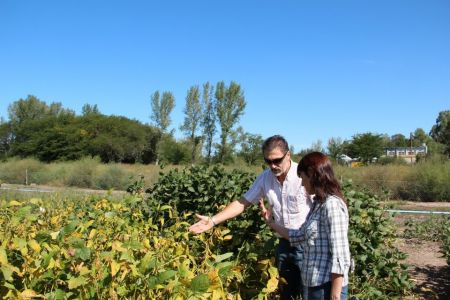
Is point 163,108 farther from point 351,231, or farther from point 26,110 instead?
point 351,231

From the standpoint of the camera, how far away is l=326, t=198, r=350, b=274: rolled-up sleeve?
2.28 metres

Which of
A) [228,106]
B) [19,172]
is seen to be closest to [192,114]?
[228,106]

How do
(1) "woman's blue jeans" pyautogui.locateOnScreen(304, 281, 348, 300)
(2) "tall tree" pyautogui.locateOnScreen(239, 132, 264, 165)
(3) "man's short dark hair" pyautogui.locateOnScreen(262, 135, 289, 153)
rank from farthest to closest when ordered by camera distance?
(2) "tall tree" pyautogui.locateOnScreen(239, 132, 264, 165)
(3) "man's short dark hair" pyautogui.locateOnScreen(262, 135, 289, 153)
(1) "woman's blue jeans" pyautogui.locateOnScreen(304, 281, 348, 300)

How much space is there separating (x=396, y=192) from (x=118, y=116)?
3794cm

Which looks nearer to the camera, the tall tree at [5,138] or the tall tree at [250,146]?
the tall tree at [250,146]

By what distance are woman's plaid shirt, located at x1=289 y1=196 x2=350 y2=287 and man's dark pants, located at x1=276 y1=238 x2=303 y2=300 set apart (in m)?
0.40

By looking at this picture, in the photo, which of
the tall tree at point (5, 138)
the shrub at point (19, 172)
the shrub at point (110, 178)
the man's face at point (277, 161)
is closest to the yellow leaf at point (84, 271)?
the man's face at point (277, 161)

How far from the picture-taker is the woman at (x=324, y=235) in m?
2.30

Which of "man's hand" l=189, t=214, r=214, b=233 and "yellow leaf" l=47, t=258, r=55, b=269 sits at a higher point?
"yellow leaf" l=47, t=258, r=55, b=269

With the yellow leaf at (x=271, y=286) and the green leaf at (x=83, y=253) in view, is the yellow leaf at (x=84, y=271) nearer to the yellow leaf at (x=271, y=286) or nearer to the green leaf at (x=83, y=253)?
the green leaf at (x=83, y=253)

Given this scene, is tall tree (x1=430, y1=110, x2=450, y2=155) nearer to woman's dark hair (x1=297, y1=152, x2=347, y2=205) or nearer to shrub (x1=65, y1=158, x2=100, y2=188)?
shrub (x1=65, y1=158, x2=100, y2=188)

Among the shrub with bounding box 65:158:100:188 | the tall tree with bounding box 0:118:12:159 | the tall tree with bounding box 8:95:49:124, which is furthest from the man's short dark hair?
the tall tree with bounding box 8:95:49:124

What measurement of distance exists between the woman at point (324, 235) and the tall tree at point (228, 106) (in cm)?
4207

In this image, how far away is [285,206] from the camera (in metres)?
2.96
